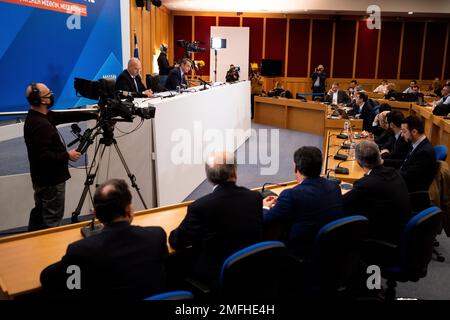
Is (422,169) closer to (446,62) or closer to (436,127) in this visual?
(436,127)

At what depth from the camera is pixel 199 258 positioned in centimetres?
243

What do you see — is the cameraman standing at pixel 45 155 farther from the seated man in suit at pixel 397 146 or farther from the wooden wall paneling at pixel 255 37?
the wooden wall paneling at pixel 255 37

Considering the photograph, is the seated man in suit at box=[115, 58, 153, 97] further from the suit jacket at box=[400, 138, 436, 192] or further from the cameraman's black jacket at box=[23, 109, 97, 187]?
the suit jacket at box=[400, 138, 436, 192]

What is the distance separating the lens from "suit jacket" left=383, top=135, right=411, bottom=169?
15.3ft

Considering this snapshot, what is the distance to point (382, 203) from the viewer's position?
2.95 meters

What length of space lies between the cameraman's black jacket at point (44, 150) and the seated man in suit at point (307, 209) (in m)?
1.77

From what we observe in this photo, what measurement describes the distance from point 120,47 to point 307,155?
20.0ft

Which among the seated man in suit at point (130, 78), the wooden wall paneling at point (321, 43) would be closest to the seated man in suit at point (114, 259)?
the seated man in suit at point (130, 78)

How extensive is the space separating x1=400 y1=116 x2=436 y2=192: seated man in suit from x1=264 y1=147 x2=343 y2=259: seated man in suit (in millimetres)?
1435

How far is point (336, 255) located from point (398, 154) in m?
2.60

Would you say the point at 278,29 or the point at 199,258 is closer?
the point at 199,258
